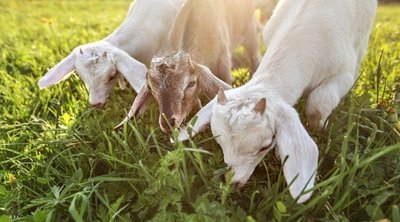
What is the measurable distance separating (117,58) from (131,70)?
19 centimetres

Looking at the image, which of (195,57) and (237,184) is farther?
(195,57)

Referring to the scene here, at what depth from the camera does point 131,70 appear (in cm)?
421

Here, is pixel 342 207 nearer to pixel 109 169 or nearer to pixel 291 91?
pixel 291 91

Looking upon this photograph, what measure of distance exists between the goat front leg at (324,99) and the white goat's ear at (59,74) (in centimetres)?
190

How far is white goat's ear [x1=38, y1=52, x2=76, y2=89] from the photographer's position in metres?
4.31

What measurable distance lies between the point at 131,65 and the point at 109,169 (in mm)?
1179

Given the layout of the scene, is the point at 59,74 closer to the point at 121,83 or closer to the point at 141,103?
the point at 121,83

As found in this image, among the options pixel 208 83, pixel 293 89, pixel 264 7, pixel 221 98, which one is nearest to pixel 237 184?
pixel 221 98

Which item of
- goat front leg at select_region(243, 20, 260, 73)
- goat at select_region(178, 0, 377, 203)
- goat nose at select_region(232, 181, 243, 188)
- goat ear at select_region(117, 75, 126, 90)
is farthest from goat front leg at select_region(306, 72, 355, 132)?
goat front leg at select_region(243, 20, 260, 73)

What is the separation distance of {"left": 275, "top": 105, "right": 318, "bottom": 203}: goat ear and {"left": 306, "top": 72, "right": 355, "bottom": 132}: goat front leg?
65 cm

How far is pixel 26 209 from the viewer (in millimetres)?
2996

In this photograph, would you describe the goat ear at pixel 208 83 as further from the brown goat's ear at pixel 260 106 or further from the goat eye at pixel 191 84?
the brown goat's ear at pixel 260 106

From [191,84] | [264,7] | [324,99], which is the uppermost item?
[191,84]

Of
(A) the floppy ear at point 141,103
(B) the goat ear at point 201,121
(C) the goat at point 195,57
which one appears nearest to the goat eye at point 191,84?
(C) the goat at point 195,57
